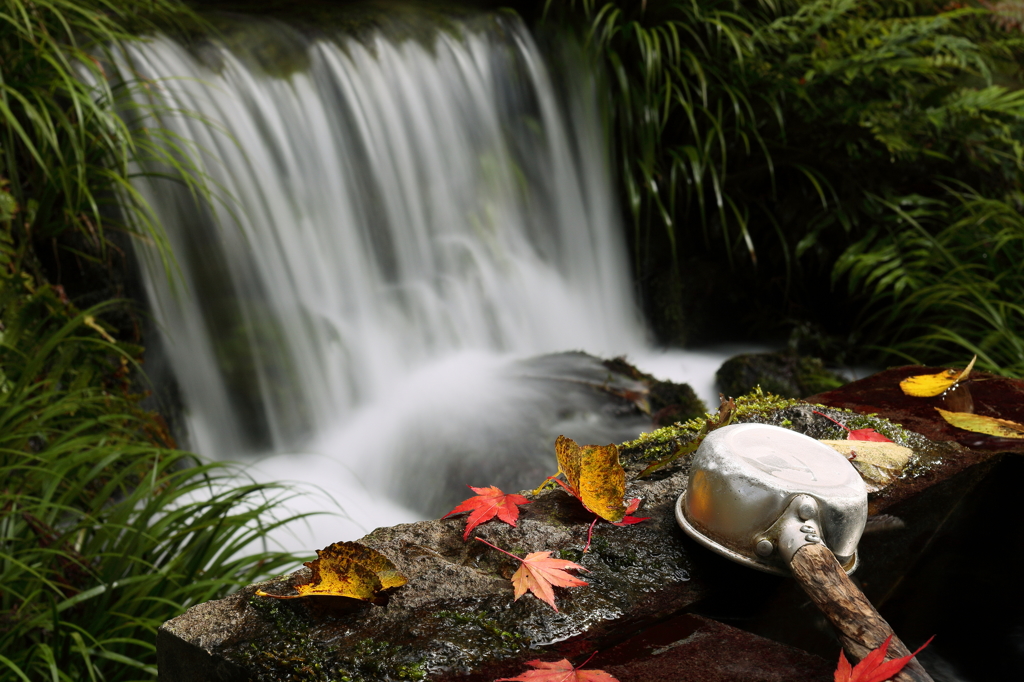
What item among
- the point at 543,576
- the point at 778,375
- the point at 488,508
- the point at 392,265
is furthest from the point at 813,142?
the point at 543,576

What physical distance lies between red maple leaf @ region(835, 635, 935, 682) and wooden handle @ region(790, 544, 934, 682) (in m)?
0.01

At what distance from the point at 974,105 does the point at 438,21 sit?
3.21m

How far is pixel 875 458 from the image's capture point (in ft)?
4.37

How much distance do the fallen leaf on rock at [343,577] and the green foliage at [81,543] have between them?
869mm

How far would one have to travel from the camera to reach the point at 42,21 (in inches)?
108

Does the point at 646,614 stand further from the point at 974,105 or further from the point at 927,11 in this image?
the point at 927,11

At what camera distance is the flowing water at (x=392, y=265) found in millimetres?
3170

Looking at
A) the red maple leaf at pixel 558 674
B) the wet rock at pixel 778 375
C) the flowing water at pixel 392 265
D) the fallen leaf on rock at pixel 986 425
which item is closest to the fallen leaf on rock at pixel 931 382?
the fallen leaf on rock at pixel 986 425

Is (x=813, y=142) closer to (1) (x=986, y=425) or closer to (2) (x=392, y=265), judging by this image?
(2) (x=392, y=265)

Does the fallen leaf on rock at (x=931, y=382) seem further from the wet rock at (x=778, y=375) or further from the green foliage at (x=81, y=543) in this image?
the wet rock at (x=778, y=375)

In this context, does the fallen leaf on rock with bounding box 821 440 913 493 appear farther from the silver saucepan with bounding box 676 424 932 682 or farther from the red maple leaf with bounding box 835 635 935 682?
the red maple leaf with bounding box 835 635 935 682

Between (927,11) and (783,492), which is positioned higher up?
(927,11)

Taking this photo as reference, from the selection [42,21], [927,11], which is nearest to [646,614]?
[42,21]

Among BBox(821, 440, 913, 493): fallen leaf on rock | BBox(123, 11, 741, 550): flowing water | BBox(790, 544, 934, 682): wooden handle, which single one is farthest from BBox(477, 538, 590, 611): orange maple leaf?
BBox(123, 11, 741, 550): flowing water
